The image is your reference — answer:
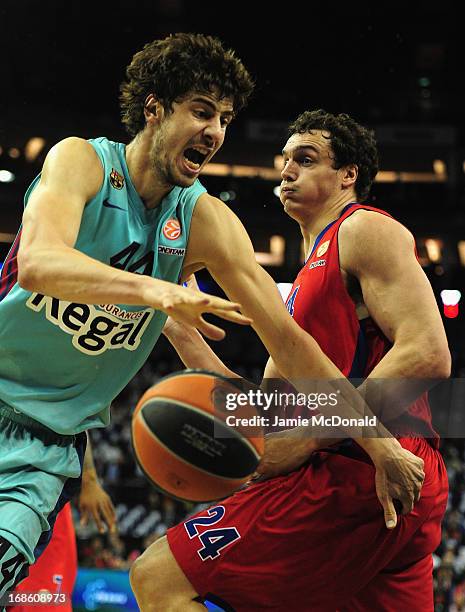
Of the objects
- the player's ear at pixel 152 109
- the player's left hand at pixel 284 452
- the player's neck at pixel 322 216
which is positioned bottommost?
the player's left hand at pixel 284 452

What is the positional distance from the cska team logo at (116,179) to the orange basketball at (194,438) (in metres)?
0.66

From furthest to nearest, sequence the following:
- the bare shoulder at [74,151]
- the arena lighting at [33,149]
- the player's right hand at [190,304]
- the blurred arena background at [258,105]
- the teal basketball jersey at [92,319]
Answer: the arena lighting at [33,149] → the blurred arena background at [258,105] → the teal basketball jersey at [92,319] → the bare shoulder at [74,151] → the player's right hand at [190,304]

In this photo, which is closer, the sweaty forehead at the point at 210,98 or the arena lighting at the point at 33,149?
the sweaty forehead at the point at 210,98

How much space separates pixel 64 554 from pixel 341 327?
1504mm

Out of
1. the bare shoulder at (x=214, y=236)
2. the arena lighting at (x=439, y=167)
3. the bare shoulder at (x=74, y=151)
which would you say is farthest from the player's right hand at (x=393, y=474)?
the arena lighting at (x=439, y=167)

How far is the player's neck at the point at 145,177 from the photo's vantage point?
8.34 ft

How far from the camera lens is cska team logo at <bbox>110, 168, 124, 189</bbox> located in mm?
2479

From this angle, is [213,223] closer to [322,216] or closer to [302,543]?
[322,216]

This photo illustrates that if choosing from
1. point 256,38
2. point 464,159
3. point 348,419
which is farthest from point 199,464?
point 464,159

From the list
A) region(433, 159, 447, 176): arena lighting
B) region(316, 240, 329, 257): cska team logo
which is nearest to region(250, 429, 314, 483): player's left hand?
region(316, 240, 329, 257): cska team logo

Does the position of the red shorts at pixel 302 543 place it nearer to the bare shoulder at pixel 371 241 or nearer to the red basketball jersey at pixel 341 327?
the red basketball jersey at pixel 341 327

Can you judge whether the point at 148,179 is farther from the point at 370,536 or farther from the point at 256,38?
the point at 256,38

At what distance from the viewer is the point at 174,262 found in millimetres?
2584

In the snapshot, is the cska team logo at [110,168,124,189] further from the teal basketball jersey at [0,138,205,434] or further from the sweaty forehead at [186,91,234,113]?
the sweaty forehead at [186,91,234,113]
